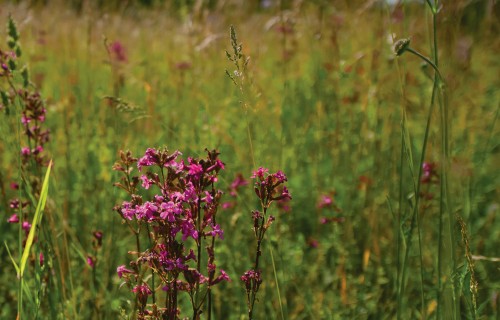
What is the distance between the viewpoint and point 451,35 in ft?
5.19

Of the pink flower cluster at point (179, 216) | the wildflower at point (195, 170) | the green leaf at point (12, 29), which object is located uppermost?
the green leaf at point (12, 29)

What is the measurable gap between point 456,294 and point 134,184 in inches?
31.9

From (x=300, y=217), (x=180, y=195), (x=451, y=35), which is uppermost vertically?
(x=451, y=35)

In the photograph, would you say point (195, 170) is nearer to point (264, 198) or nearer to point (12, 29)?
point (264, 198)

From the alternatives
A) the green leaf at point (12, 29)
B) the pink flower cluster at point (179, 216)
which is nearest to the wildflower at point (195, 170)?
the pink flower cluster at point (179, 216)

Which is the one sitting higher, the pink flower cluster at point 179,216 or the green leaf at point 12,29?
the green leaf at point 12,29

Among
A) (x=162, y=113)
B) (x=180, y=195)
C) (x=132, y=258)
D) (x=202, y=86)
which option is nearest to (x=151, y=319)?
(x=180, y=195)

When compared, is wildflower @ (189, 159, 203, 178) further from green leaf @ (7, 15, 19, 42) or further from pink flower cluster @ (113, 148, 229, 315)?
green leaf @ (7, 15, 19, 42)

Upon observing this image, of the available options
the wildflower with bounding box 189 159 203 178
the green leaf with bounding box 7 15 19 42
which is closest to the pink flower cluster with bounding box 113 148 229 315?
the wildflower with bounding box 189 159 203 178

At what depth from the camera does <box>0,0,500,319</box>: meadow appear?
119cm

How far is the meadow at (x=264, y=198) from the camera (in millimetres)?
1187

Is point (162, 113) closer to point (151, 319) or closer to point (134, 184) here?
point (134, 184)

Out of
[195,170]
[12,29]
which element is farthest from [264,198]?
[12,29]

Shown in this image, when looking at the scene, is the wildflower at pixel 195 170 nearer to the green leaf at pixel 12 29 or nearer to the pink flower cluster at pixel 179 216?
the pink flower cluster at pixel 179 216
